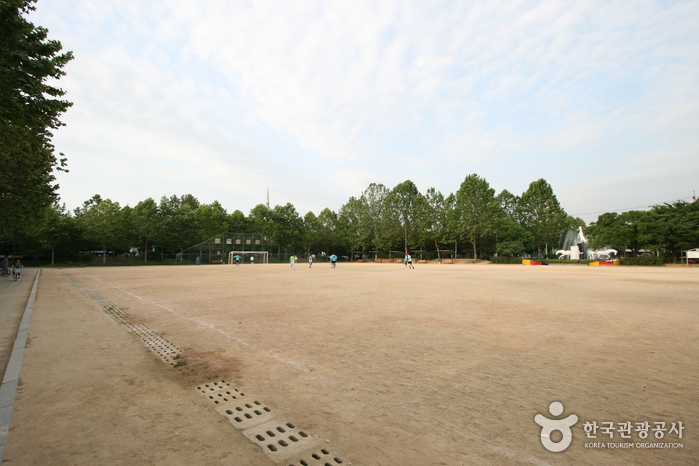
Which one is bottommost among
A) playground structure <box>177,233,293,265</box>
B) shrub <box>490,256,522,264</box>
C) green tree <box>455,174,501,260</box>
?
shrub <box>490,256,522,264</box>

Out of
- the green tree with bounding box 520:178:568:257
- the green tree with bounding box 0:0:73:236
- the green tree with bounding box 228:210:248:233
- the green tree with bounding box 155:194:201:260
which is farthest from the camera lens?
the green tree with bounding box 228:210:248:233

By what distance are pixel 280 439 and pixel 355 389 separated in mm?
1296

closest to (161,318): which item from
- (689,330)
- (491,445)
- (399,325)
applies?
(399,325)

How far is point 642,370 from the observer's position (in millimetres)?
4789

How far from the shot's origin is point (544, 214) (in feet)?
223

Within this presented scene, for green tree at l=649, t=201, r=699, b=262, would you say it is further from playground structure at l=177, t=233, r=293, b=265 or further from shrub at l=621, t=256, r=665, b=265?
playground structure at l=177, t=233, r=293, b=265

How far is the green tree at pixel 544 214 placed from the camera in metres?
67.1

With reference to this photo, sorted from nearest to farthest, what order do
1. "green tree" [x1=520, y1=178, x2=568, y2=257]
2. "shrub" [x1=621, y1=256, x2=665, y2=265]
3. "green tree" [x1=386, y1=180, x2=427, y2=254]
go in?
"shrub" [x1=621, y1=256, x2=665, y2=265], "green tree" [x1=520, y1=178, x2=568, y2=257], "green tree" [x1=386, y1=180, x2=427, y2=254]

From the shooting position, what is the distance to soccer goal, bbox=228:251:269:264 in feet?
193

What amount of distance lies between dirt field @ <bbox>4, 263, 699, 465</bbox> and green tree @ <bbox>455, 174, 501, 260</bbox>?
55.9 metres

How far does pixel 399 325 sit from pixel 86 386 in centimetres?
582

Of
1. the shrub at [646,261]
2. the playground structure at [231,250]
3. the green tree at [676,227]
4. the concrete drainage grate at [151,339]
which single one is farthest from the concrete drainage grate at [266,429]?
the shrub at [646,261]

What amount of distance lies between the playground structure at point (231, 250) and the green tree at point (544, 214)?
5364 cm

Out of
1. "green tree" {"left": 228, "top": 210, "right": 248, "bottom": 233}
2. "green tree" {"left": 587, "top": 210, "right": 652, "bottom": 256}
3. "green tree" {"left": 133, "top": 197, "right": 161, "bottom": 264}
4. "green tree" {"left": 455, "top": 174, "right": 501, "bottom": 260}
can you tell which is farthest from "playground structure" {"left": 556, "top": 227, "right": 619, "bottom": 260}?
"green tree" {"left": 133, "top": 197, "right": 161, "bottom": 264}
